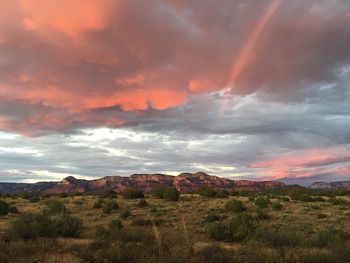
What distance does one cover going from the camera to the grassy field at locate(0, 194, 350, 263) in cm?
1509

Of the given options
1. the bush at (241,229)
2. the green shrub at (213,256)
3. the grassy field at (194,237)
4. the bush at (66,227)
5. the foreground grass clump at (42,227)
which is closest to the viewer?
the green shrub at (213,256)

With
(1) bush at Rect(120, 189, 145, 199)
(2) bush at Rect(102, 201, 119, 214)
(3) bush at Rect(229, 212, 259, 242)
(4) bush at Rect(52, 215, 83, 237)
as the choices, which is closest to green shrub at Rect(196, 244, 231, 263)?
(3) bush at Rect(229, 212, 259, 242)

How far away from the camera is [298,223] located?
3197 cm

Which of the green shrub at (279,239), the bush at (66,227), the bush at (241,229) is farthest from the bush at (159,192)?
the green shrub at (279,239)

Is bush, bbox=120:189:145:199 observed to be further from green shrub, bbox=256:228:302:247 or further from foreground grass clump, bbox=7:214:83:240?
green shrub, bbox=256:228:302:247

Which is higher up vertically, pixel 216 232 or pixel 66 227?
pixel 66 227

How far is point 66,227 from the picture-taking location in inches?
1014

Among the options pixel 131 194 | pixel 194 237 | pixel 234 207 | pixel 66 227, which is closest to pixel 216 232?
pixel 194 237

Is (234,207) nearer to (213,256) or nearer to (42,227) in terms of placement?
(42,227)

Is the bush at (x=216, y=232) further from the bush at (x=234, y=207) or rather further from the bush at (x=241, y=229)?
the bush at (x=234, y=207)

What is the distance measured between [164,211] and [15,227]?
18.3 meters

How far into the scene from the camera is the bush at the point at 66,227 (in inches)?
995

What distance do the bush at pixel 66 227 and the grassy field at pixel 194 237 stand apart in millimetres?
588

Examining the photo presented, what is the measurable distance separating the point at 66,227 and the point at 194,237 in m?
7.86
